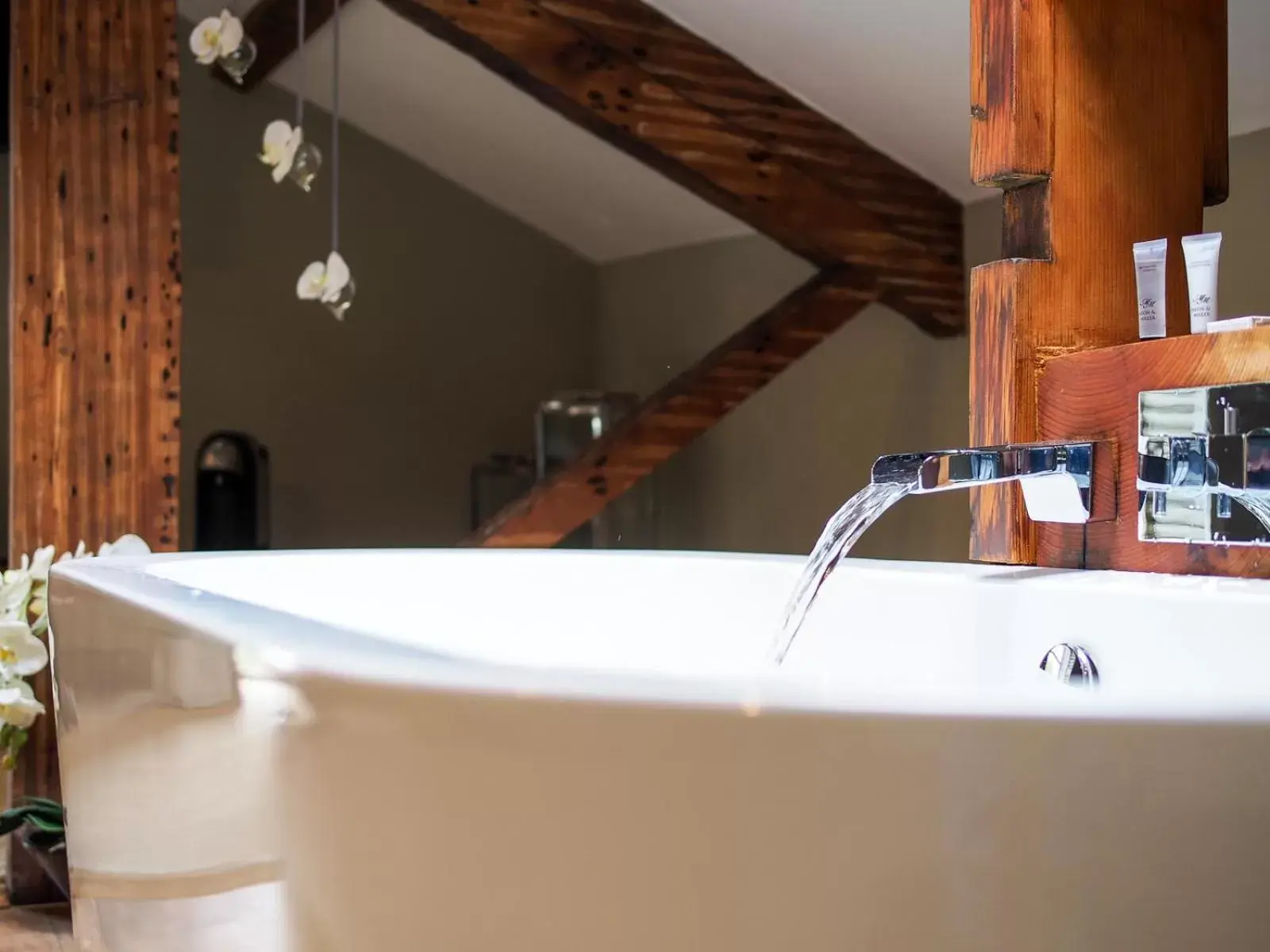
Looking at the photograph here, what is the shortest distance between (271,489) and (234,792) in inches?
177

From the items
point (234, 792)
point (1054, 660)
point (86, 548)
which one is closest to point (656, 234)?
point (86, 548)

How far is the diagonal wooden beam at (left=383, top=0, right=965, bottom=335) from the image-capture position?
3164 millimetres

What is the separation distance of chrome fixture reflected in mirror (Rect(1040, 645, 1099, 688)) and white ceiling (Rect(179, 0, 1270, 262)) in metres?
1.26

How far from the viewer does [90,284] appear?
7.32 feet

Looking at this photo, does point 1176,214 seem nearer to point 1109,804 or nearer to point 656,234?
point 1109,804

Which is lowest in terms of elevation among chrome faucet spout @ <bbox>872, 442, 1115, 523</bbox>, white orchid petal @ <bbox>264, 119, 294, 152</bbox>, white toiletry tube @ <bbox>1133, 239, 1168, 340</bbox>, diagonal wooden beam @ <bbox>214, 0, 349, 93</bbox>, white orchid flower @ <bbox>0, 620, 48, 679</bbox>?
white orchid flower @ <bbox>0, 620, 48, 679</bbox>

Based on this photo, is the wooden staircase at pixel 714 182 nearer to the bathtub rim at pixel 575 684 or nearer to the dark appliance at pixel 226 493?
the dark appliance at pixel 226 493

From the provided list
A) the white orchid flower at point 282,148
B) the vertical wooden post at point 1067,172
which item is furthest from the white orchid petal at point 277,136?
the vertical wooden post at point 1067,172

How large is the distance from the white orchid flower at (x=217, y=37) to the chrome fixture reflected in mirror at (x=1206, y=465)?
228cm

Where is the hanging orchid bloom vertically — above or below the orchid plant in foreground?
above

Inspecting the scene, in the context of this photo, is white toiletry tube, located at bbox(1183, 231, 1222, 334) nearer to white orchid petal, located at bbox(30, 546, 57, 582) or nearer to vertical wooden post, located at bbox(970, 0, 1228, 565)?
vertical wooden post, located at bbox(970, 0, 1228, 565)

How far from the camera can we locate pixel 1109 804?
1.04 feet

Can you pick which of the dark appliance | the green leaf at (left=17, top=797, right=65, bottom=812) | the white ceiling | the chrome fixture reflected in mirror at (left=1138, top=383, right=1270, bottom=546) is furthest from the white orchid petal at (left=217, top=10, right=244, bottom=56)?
the chrome fixture reflected in mirror at (left=1138, top=383, right=1270, bottom=546)

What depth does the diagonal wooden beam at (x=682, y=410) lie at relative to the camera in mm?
3527
